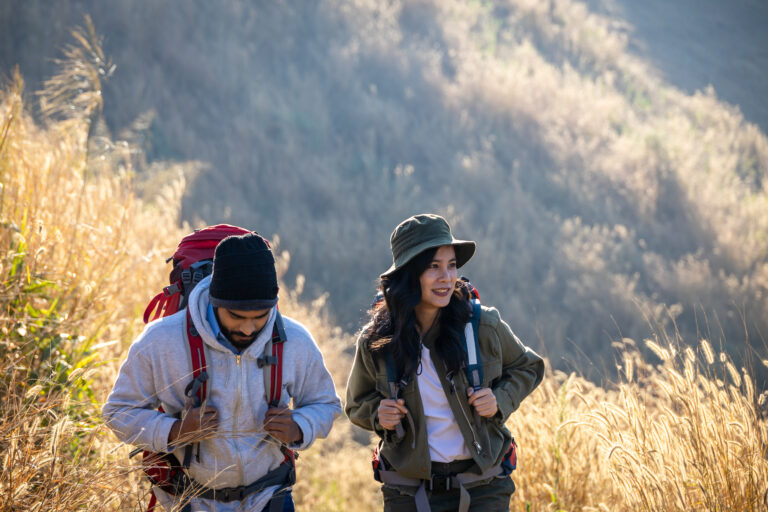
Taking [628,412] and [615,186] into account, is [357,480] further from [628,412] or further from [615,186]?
[615,186]

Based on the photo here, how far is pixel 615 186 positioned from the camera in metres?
15.4

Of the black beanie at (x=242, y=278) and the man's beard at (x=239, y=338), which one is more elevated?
the black beanie at (x=242, y=278)

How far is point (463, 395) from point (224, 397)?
106cm

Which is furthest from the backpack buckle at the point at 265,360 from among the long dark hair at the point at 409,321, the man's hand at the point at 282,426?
the long dark hair at the point at 409,321

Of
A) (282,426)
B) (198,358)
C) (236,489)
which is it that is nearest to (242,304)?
(198,358)

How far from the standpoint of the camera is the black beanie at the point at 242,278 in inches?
105

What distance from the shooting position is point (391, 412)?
9.86 ft

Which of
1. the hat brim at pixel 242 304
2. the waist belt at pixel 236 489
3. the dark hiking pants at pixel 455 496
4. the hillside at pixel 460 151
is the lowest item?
the waist belt at pixel 236 489

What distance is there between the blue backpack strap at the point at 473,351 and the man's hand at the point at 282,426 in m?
0.80

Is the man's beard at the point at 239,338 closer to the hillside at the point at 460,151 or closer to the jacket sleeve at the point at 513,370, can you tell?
the jacket sleeve at the point at 513,370

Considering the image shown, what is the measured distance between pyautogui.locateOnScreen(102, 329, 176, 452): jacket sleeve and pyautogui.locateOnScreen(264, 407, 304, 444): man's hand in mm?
380

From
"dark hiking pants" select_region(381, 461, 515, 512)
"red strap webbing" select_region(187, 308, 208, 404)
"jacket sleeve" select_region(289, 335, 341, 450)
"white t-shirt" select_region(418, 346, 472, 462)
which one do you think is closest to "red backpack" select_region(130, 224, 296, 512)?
"red strap webbing" select_region(187, 308, 208, 404)

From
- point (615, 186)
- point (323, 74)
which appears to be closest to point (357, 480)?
point (615, 186)

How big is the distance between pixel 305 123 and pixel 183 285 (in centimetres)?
1429
